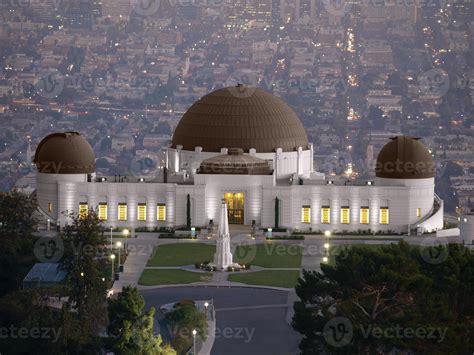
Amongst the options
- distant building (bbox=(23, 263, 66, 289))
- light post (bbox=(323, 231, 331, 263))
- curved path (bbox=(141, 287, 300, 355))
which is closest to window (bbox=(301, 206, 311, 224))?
light post (bbox=(323, 231, 331, 263))

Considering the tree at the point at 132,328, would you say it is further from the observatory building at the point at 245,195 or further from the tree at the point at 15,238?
the observatory building at the point at 245,195

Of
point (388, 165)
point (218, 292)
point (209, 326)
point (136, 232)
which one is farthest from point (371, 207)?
point (209, 326)

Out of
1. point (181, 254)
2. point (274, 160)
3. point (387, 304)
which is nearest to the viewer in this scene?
point (387, 304)

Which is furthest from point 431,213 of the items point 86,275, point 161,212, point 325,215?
point 86,275

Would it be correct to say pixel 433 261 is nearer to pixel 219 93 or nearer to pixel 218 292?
pixel 218 292

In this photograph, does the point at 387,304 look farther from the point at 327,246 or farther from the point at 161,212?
the point at 161,212

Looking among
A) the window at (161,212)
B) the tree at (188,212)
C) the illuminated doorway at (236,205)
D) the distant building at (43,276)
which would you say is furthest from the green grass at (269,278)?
the window at (161,212)
